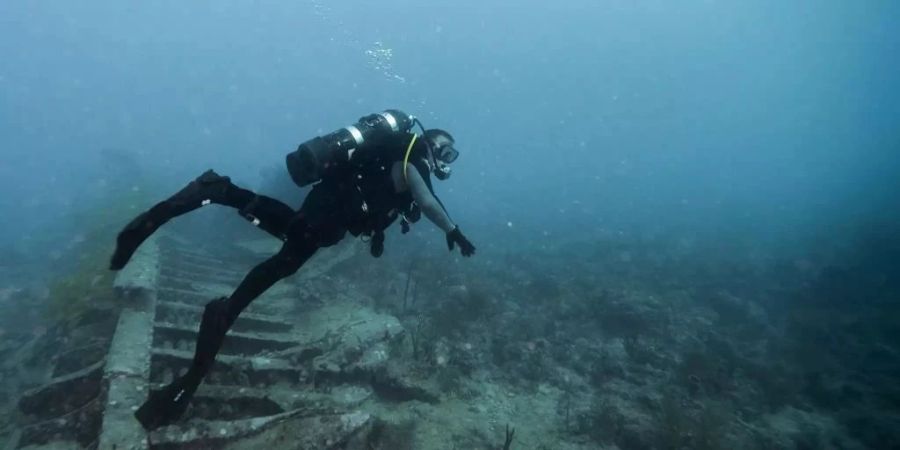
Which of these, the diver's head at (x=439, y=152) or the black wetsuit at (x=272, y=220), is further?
the diver's head at (x=439, y=152)

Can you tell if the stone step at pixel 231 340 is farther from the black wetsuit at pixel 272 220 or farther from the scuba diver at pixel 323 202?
the black wetsuit at pixel 272 220

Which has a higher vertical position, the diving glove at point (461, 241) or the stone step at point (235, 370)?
the diving glove at point (461, 241)

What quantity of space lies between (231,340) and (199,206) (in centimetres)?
407

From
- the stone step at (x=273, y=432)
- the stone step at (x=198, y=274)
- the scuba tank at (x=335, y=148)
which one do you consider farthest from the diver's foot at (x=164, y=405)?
the stone step at (x=198, y=274)

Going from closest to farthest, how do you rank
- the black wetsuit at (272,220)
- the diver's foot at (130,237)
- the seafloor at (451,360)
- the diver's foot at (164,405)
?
the diver's foot at (130,237) → the black wetsuit at (272,220) → the diver's foot at (164,405) → the seafloor at (451,360)

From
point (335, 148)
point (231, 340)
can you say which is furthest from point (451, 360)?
point (335, 148)

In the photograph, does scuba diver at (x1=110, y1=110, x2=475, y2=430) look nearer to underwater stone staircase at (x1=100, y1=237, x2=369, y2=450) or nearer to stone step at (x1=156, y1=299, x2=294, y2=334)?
underwater stone staircase at (x1=100, y1=237, x2=369, y2=450)

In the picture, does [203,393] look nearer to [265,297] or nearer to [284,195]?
[265,297]

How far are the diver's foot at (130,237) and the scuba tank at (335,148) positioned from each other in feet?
4.13

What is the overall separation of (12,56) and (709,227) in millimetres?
275016

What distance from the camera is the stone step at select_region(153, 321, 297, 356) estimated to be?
682cm

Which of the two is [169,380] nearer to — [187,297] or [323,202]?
[323,202]

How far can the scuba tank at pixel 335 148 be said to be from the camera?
4.28m

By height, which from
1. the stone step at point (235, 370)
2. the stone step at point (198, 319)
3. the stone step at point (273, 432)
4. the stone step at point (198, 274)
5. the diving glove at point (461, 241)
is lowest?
the stone step at point (273, 432)
